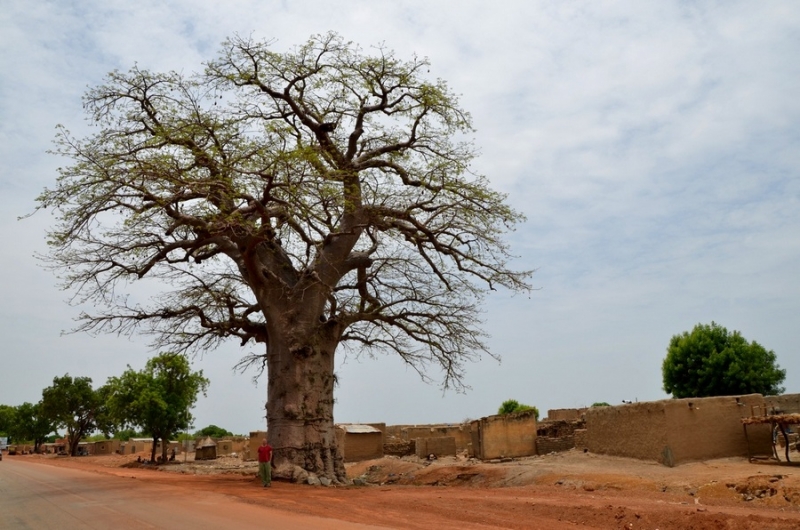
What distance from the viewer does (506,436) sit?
1952 centimetres

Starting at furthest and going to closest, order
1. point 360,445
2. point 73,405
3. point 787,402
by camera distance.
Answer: point 73,405 → point 360,445 → point 787,402

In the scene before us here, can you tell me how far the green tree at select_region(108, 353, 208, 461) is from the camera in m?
32.7

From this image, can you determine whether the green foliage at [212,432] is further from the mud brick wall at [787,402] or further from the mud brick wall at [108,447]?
the mud brick wall at [787,402]

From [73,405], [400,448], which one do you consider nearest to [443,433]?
[400,448]

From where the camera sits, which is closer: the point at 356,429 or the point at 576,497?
the point at 576,497

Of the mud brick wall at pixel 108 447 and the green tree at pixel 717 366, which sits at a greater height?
the green tree at pixel 717 366

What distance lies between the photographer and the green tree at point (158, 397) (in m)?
32.7

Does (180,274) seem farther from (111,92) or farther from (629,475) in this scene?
(629,475)

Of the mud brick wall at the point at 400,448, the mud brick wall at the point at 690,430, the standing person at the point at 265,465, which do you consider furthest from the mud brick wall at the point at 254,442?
the mud brick wall at the point at 690,430

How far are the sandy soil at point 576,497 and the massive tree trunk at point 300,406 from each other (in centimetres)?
98

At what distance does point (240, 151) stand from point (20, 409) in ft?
206

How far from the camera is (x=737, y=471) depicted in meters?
13.0

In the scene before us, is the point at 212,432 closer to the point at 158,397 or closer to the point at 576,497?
the point at 158,397

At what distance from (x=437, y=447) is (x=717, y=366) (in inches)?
694
